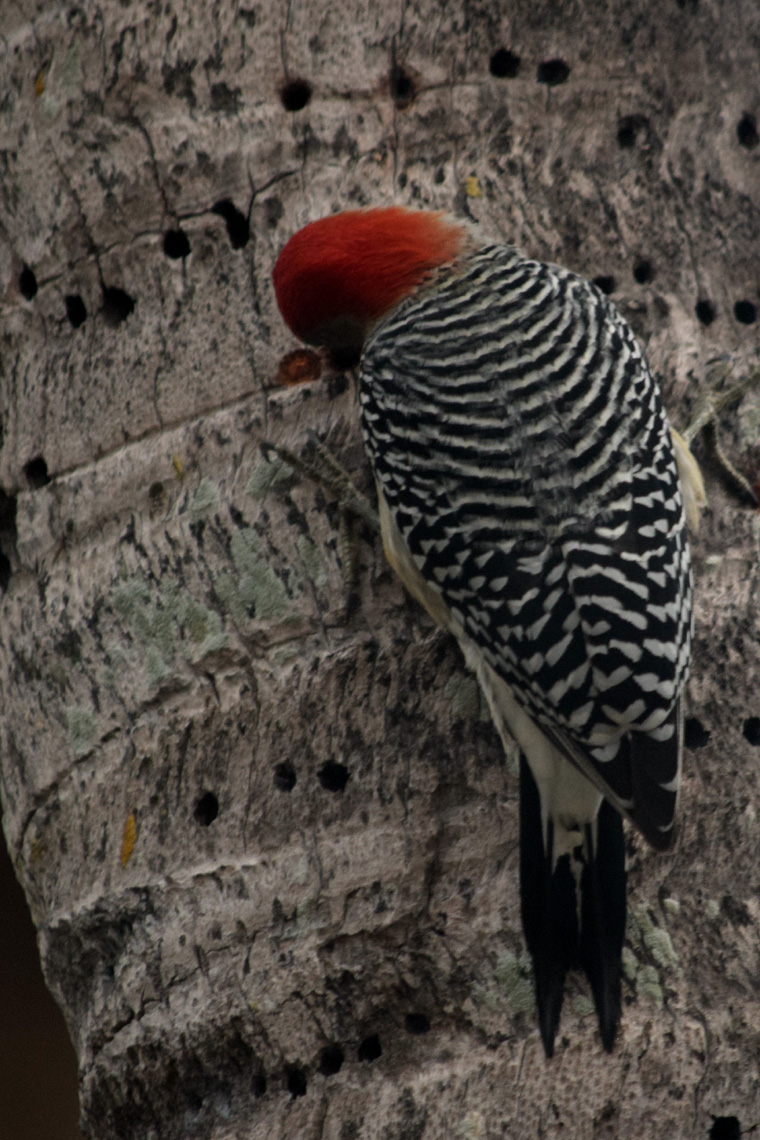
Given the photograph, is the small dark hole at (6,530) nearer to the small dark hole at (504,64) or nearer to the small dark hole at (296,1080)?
the small dark hole at (296,1080)

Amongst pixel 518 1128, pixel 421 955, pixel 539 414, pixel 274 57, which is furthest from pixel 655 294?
pixel 518 1128

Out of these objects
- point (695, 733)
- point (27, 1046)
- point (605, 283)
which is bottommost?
point (27, 1046)

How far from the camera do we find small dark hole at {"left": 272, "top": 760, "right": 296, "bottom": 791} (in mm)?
2914

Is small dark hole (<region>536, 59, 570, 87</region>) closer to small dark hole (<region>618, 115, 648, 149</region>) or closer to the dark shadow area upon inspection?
small dark hole (<region>618, 115, 648, 149</region>)

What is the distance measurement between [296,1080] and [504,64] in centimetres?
225

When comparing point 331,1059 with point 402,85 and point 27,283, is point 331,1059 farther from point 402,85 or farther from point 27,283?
point 402,85

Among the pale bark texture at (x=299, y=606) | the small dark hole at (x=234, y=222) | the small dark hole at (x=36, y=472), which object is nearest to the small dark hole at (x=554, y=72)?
the pale bark texture at (x=299, y=606)

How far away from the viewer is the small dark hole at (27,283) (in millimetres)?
3447

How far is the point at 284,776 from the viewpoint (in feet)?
9.60

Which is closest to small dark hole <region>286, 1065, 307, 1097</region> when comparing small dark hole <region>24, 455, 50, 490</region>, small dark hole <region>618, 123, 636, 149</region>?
small dark hole <region>24, 455, 50, 490</region>

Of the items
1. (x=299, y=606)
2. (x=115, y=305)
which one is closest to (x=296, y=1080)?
(x=299, y=606)

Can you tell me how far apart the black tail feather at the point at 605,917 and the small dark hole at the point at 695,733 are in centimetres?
22

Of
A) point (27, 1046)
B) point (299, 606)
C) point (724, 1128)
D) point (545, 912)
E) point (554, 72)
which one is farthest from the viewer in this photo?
point (27, 1046)

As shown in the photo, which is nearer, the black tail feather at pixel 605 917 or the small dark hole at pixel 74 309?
the black tail feather at pixel 605 917
